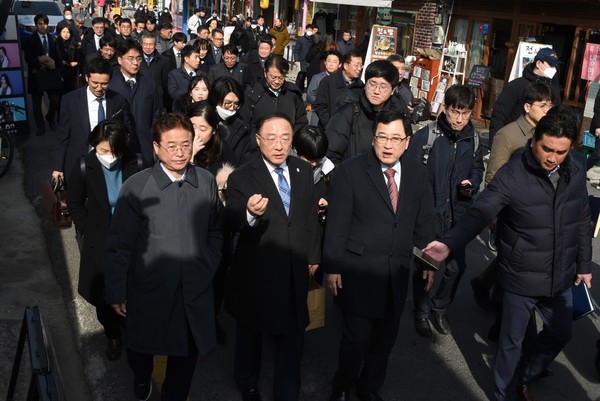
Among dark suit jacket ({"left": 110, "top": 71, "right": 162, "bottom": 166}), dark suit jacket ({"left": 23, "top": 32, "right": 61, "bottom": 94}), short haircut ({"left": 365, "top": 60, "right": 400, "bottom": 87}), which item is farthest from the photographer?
dark suit jacket ({"left": 23, "top": 32, "right": 61, "bottom": 94})

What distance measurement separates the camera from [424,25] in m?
15.7

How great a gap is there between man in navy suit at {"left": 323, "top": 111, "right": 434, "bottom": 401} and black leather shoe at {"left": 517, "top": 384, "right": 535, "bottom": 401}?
105 centimetres

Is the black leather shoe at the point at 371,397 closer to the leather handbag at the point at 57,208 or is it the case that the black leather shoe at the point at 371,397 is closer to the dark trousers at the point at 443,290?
the dark trousers at the point at 443,290

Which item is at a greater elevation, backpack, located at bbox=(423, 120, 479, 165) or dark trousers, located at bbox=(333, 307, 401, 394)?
backpack, located at bbox=(423, 120, 479, 165)

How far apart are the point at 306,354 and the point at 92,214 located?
182cm

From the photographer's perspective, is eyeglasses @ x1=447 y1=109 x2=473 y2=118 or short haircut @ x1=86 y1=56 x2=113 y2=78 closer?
eyeglasses @ x1=447 y1=109 x2=473 y2=118

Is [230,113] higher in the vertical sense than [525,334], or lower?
higher

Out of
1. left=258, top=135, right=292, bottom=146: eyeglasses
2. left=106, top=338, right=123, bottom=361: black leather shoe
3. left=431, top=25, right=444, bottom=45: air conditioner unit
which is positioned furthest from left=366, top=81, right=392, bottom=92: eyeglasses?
left=431, top=25, right=444, bottom=45: air conditioner unit

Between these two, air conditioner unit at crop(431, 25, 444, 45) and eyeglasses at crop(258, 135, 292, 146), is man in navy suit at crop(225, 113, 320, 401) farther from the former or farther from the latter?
air conditioner unit at crop(431, 25, 444, 45)

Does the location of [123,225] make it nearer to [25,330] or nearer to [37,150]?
[25,330]

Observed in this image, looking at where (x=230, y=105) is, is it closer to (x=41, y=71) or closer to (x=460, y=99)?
(x=460, y=99)

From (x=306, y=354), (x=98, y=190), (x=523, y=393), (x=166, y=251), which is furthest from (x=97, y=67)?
(x=523, y=393)

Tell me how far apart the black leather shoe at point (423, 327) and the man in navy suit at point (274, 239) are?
1.66 metres

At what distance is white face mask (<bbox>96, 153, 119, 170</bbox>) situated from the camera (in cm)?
428
